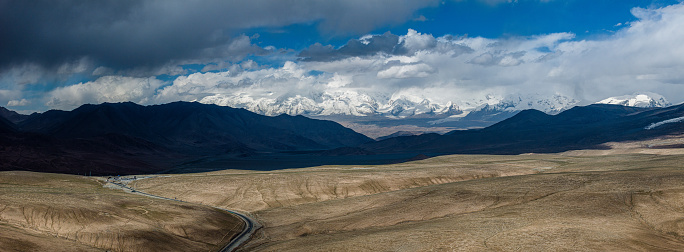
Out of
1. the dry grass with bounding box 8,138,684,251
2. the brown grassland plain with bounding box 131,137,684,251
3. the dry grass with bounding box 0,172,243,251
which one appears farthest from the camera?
the dry grass with bounding box 0,172,243,251

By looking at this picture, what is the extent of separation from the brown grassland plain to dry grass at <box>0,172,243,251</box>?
32.6 feet

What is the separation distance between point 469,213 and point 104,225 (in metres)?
54.4

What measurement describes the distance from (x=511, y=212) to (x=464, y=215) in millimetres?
6852

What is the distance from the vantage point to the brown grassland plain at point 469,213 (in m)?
51.9

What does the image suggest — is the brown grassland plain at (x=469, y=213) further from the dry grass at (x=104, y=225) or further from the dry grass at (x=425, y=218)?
the dry grass at (x=104, y=225)

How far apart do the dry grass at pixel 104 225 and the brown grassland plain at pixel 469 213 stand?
9.93 meters

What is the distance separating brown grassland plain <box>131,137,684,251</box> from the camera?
51938mm

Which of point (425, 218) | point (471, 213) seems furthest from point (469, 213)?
point (425, 218)

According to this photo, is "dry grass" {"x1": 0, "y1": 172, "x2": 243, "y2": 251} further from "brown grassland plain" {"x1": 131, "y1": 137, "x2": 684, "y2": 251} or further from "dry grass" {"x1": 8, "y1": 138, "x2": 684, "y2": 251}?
"brown grassland plain" {"x1": 131, "y1": 137, "x2": 684, "y2": 251}

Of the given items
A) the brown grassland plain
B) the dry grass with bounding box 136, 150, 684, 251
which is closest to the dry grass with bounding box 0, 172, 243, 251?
the brown grassland plain

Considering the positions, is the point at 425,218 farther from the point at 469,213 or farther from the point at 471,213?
the point at 471,213

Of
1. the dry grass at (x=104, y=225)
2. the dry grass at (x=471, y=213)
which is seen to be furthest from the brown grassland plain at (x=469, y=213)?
the dry grass at (x=104, y=225)

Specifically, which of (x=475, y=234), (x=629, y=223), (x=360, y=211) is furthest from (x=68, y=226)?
(x=629, y=223)

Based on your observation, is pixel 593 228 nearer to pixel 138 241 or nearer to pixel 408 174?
pixel 138 241
